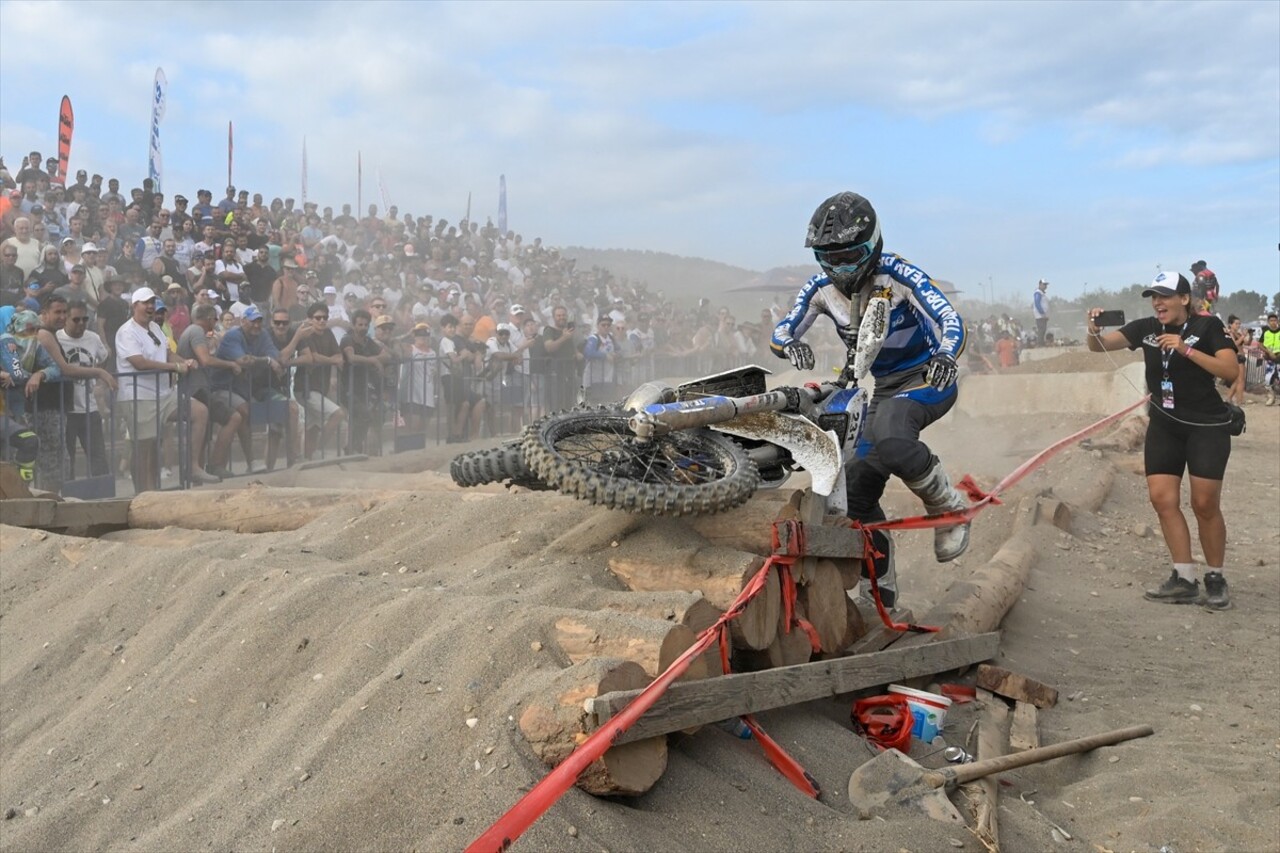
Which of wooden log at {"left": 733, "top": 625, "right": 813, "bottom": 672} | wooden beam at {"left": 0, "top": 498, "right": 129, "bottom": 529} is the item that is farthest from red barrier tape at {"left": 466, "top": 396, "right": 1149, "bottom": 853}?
wooden beam at {"left": 0, "top": 498, "right": 129, "bottom": 529}

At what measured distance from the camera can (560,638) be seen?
381 cm

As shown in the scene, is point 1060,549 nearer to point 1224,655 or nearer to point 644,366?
point 1224,655

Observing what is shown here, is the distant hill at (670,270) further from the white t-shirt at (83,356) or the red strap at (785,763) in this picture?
the red strap at (785,763)

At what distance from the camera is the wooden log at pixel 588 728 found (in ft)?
10.6

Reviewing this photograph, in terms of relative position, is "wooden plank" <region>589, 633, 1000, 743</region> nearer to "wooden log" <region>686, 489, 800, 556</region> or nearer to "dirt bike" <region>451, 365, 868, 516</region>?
"wooden log" <region>686, 489, 800, 556</region>

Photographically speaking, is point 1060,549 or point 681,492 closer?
point 681,492

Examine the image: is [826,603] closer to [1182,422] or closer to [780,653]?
[780,653]

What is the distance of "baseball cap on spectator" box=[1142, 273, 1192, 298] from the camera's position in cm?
805

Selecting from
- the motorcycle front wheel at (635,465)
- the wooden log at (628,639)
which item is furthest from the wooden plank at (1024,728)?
the wooden log at (628,639)

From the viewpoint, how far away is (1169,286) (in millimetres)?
8047

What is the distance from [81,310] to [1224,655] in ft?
31.4

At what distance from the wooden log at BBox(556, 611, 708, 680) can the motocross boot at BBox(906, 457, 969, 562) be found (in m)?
2.25

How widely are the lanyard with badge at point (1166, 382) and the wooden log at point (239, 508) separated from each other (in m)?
5.52

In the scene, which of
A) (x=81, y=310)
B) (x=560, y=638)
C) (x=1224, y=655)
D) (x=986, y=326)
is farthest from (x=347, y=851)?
(x=986, y=326)
